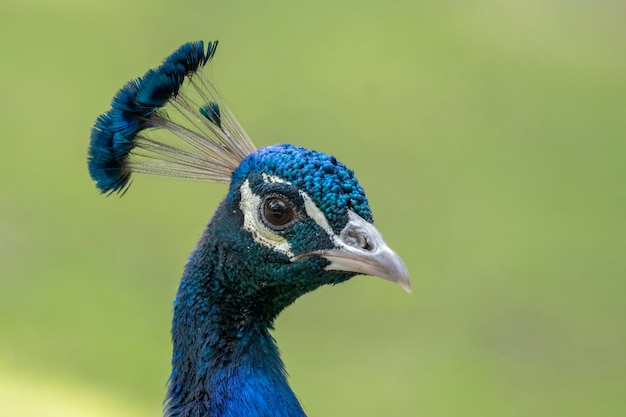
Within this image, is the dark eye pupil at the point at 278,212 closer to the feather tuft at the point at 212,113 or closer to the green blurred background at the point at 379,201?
the feather tuft at the point at 212,113

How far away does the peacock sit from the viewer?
1266mm

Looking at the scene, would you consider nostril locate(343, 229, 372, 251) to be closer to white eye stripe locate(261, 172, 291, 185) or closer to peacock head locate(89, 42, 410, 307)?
peacock head locate(89, 42, 410, 307)

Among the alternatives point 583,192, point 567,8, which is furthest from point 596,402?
point 567,8

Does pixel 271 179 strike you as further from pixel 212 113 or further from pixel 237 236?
pixel 212 113

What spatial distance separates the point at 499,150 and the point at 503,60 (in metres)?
0.88

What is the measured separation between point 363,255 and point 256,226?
0.17 metres

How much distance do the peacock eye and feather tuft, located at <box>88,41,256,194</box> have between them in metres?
0.16

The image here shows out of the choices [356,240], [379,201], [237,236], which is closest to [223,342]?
[237,236]

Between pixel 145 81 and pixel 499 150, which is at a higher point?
pixel 499 150

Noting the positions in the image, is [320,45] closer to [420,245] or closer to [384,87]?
[384,87]

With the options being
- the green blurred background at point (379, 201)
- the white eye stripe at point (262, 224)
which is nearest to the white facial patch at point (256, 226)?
the white eye stripe at point (262, 224)

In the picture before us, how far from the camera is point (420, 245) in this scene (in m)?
3.70

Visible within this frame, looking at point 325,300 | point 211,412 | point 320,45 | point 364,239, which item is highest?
point 320,45

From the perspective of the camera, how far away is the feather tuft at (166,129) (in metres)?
1.38
